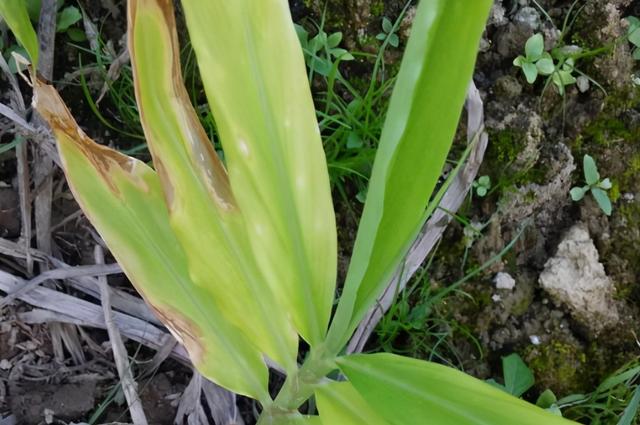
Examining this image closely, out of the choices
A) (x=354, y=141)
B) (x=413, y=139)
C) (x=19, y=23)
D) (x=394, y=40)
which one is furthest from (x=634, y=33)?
(x=19, y=23)

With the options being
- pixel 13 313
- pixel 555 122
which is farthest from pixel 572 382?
pixel 13 313

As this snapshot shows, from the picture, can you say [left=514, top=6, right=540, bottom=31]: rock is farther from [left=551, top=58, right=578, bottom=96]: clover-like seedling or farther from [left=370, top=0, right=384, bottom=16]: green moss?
[left=370, top=0, right=384, bottom=16]: green moss

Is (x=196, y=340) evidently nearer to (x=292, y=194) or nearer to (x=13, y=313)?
(x=292, y=194)

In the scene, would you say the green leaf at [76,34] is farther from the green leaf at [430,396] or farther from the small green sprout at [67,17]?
the green leaf at [430,396]

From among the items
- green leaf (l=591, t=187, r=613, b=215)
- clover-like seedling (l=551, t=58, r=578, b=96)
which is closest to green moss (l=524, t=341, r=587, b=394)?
green leaf (l=591, t=187, r=613, b=215)

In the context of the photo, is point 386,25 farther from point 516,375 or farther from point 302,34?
point 516,375
